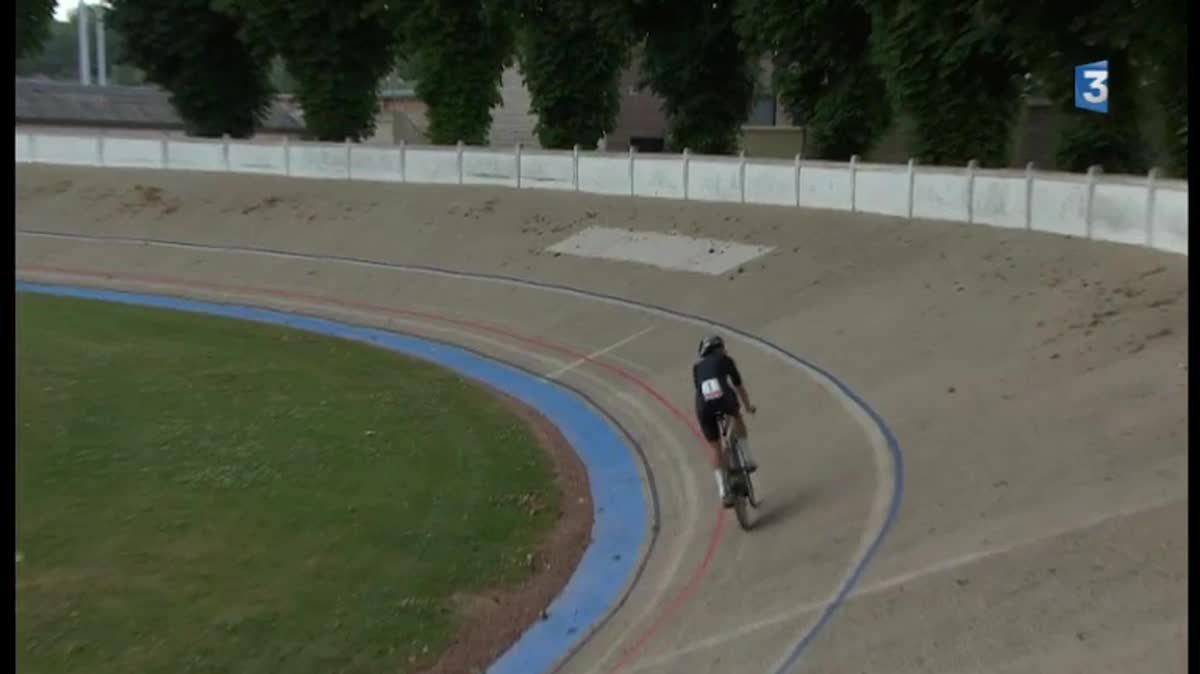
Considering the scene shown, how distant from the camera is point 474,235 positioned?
31141 mm

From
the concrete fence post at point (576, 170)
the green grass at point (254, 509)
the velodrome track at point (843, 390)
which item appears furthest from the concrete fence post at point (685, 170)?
the green grass at point (254, 509)

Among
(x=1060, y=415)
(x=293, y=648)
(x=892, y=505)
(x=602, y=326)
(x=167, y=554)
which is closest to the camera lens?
(x=293, y=648)

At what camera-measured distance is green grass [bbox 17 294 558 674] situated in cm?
841

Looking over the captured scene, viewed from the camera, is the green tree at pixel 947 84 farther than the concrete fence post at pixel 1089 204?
Yes

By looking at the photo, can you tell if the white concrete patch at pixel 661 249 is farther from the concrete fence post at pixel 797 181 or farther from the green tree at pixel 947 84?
the green tree at pixel 947 84

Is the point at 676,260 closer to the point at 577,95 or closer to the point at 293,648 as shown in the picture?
the point at 577,95

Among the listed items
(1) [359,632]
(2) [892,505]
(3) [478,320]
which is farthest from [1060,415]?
(3) [478,320]

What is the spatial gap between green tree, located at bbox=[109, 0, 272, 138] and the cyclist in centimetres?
3665

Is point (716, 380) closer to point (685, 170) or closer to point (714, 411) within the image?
point (714, 411)

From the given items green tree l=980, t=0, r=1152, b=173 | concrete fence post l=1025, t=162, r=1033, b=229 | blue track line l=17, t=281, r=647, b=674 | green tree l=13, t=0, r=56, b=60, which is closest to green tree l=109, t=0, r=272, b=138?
blue track line l=17, t=281, r=647, b=674

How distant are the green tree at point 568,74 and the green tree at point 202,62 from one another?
1023 centimetres

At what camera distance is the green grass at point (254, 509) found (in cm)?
841

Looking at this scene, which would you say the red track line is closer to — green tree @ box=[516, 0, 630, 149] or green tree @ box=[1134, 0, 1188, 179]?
green tree @ box=[1134, 0, 1188, 179]

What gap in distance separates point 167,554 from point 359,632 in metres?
2.04
